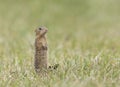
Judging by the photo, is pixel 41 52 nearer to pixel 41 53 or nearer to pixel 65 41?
pixel 41 53

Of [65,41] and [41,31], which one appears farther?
[65,41]

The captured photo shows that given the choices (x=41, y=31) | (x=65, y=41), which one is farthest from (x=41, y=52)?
(x=65, y=41)

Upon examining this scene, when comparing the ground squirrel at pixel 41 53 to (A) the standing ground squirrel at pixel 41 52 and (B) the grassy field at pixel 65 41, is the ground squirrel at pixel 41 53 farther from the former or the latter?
(B) the grassy field at pixel 65 41

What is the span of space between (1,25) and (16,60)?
643cm

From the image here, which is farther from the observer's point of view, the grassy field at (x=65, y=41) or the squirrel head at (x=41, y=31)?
the squirrel head at (x=41, y=31)

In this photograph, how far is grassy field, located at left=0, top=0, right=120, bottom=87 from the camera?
221 inches

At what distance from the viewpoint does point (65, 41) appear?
36.9 feet

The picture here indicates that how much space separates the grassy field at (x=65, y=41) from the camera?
18.4ft

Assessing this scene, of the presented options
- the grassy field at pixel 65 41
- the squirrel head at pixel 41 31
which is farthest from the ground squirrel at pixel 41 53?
the grassy field at pixel 65 41

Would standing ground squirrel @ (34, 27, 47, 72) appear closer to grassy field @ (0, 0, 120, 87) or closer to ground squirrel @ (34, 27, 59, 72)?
ground squirrel @ (34, 27, 59, 72)

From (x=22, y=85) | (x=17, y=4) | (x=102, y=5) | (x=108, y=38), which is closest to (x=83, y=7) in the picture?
(x=102, y=5)

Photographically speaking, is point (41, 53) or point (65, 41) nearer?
point (41, 53)

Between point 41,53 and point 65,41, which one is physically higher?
point 65,41

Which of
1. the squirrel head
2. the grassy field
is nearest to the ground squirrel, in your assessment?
the squirrel head
